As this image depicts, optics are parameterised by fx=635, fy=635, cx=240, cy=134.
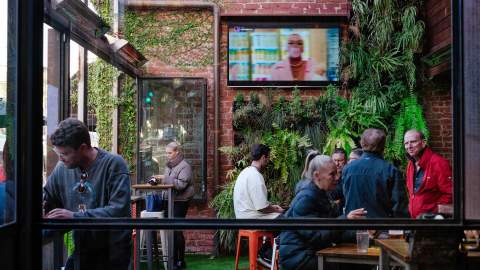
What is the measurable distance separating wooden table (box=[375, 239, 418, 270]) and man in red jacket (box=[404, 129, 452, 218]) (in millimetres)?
1299

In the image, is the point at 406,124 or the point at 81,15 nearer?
the point at 81,15

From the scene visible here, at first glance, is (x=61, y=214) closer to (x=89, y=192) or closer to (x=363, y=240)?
(x=89, y=192)

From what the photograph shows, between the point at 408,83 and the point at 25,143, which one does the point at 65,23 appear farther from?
the point at 408,83

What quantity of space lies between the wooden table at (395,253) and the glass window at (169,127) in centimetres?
513

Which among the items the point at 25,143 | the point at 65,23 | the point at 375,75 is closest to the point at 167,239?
the point at 65,23

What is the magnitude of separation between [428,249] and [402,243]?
1.80 feet

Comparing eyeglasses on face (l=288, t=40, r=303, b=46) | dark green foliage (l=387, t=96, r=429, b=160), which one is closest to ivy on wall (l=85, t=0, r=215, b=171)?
eyeglasses on face (l=288, t=40, r=303, b=46)

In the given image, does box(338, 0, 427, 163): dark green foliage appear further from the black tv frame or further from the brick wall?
the brick wall

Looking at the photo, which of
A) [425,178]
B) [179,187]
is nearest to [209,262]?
[179,187]

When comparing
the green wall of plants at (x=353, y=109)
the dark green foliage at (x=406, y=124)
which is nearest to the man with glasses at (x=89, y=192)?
the green wall of plants at (x=353, y=109)

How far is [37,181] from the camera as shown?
2494 millimetres

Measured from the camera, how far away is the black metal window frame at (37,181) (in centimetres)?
242

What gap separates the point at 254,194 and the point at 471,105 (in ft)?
11.2

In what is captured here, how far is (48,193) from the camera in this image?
120 inches
